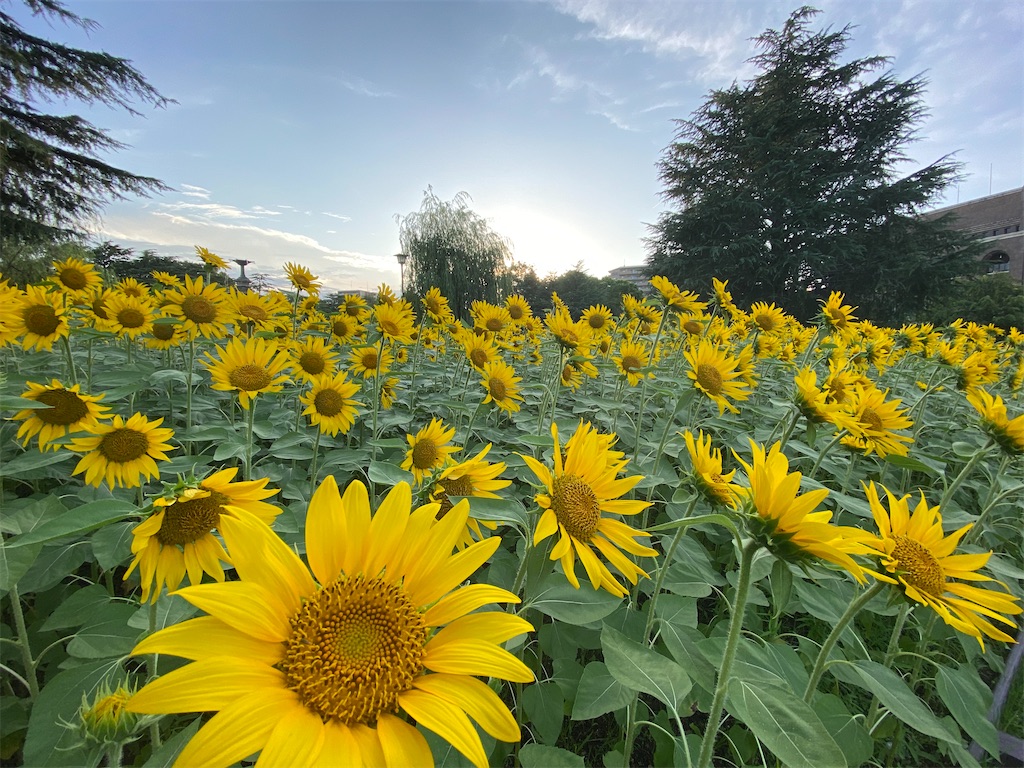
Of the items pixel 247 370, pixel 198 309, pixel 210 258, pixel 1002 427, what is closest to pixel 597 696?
pixel 247 370

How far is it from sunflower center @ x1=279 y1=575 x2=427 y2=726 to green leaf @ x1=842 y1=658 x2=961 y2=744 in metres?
1.01

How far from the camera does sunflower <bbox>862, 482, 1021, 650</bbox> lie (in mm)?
959

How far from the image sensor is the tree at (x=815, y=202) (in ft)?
66.5

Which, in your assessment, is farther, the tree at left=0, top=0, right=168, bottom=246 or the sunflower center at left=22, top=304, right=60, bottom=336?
the tree at left=0, top=0, right=168, bottom=246

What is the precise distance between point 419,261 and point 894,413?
13.6m

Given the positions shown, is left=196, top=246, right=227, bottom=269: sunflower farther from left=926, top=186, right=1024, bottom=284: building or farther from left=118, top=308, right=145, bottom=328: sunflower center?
left=926, top=186, right=1024, bottom=284: building

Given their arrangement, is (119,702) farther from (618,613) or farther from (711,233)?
(711,233)

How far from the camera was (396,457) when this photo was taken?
2270 millimetres

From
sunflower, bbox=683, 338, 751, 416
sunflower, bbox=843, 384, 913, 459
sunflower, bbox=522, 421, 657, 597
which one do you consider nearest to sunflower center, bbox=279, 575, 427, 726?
sunflower, bbox=522, 421, 657, 597

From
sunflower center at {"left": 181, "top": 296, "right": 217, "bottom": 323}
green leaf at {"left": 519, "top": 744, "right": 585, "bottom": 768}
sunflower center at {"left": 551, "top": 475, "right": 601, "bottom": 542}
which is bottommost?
green leaf at {"left": 519, "top": 744, "right": 585, "bottom": 768}

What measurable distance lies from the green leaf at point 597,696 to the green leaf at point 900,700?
1.72ft

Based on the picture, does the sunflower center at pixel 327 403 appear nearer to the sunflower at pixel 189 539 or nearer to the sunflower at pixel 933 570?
the sunflower at pixel 189 539

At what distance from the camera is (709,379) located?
2203 mm

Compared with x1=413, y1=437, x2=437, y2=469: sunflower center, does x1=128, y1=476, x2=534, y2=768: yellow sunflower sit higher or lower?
higher
